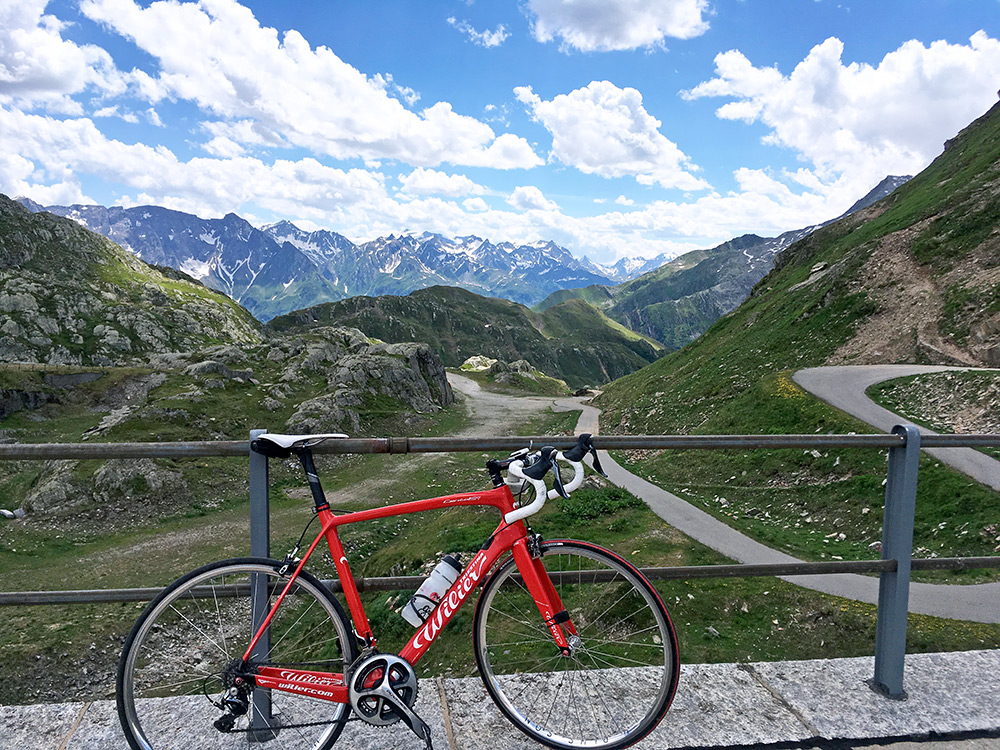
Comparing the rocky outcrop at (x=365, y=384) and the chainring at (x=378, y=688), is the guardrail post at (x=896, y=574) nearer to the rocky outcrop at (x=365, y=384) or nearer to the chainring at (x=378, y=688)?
the chainring at (x=378, y=688)

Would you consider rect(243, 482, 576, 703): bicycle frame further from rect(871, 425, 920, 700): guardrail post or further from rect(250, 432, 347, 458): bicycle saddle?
rect(871, 425, 920, 700): guardrail post

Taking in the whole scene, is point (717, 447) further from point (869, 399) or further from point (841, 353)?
point (841, 353)

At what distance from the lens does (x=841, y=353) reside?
45.3 metres

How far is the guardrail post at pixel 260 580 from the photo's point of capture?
13.4 feet

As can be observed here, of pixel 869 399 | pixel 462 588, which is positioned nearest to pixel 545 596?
pixel 462 588

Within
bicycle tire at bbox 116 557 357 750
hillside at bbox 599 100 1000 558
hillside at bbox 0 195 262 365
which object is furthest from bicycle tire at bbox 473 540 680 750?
hillside at bbox 0 195 262 365

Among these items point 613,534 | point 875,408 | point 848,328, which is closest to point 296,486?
point 613,534

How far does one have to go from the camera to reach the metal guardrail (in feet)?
14.2

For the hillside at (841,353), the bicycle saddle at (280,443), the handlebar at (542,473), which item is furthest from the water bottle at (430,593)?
the hillside at (841,353)

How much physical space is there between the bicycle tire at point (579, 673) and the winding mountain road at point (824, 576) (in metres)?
10.1

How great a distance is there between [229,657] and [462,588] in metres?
1.78

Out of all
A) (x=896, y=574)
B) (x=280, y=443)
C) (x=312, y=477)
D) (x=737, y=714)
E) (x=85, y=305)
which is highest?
(x=85, y=305)

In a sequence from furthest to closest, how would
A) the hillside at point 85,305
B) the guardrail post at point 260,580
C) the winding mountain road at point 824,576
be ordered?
the hillside at point 85,305 → the winding mountain road at point 824,576 → the guardrail post at point 260,580

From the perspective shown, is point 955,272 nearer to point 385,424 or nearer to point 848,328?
point 848,328
